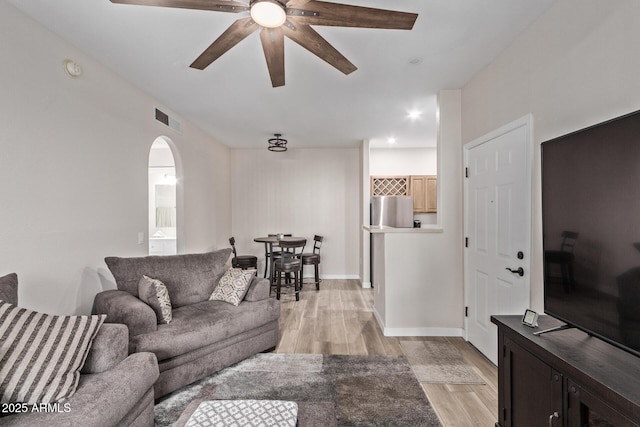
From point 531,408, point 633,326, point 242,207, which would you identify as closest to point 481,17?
point 633,326

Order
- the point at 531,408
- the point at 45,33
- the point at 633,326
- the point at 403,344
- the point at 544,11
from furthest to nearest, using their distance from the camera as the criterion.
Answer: the point at 403,344, the point at 45,33, the point at 544,11, the point at 531,408, the point at 633,326

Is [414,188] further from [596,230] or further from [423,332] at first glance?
[596,230]

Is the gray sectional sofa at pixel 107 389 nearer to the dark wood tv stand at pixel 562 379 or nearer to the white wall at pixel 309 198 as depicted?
the dark wood tv stand at pixel 562 379

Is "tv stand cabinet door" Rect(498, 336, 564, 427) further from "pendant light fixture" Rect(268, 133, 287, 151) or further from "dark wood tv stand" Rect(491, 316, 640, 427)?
"pendant light fixture" Rect(268, 133, 287, 151)

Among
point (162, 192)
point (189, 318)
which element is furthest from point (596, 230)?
point (162, 192)

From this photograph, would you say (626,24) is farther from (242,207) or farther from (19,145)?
(242,207)

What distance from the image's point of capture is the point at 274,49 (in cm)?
199

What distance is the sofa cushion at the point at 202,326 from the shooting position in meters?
2.31

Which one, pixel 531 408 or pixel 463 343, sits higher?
pixel 531 408

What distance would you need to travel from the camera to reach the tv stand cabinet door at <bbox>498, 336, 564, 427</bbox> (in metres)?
1.37

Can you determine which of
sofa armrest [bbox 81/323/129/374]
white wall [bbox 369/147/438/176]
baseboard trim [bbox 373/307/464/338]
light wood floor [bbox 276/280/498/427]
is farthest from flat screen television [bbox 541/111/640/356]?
white wall [bbox 369/147/438/176]

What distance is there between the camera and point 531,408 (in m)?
1.53

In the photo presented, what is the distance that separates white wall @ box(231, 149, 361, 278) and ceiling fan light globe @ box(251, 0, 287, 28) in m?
4.98

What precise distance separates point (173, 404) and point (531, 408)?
2224 millimetres
